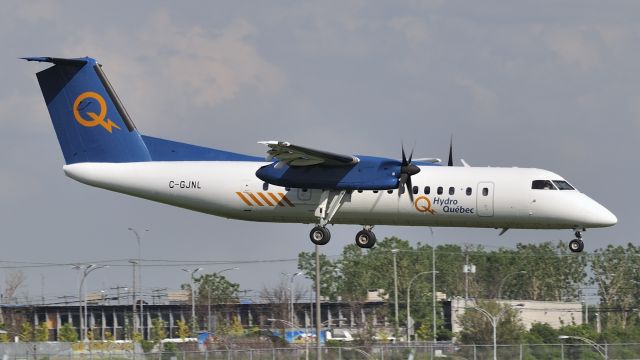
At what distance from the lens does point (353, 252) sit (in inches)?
3994

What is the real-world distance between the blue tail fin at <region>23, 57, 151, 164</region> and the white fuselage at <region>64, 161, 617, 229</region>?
94 cm

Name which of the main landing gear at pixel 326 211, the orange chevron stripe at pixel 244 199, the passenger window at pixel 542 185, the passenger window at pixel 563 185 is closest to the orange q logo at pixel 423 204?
the main landing gear at pixel 326 211

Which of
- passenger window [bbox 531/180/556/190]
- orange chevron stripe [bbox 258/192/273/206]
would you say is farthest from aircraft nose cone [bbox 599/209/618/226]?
orange chevron stripe [bbox 258/192/273/206]

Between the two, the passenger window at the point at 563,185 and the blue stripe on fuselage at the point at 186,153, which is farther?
the blue stripe on fuselage at the point at 186,153

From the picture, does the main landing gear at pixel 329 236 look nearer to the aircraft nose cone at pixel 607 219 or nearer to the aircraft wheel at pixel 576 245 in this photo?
the aircraft wheel at pixel 576 245

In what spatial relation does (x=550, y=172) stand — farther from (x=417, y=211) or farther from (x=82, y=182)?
(x=82, y=182)

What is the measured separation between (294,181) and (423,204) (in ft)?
13.2

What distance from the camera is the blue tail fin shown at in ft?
120

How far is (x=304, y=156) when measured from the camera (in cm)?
3291

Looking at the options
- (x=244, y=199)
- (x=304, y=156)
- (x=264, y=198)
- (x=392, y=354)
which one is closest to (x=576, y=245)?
(x=304, y=156)

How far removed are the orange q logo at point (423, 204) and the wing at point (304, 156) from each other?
2207mm

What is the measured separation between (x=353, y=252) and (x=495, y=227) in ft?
223

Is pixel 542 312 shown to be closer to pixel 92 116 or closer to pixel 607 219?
pixel 607 219

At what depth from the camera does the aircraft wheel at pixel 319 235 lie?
112ft
